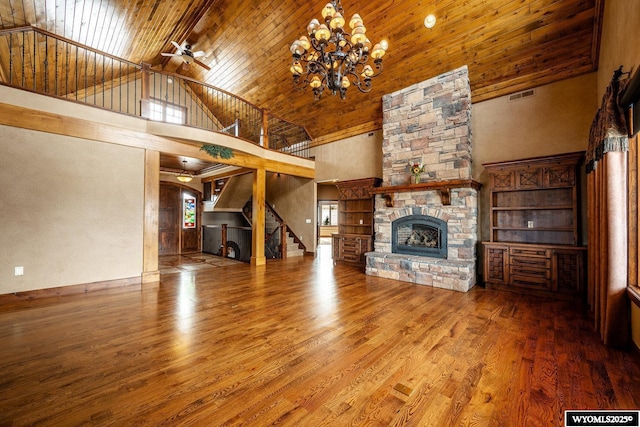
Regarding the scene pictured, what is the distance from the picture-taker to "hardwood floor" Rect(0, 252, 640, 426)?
169 cm

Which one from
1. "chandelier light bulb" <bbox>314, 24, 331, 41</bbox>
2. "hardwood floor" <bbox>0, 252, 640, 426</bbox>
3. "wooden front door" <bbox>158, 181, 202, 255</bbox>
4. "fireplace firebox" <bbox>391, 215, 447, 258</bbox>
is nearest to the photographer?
"hardwood floor" <bbox>0, 252, 640, 426</bbox>

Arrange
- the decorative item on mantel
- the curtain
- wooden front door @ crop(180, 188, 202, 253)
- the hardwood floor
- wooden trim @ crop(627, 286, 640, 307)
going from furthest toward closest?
wooden front door @ crop(180, 188, 202, 253)
the decorative item on mantel
the curtain
wooden trim @ crop(627, 286, 640, 307)
the hardwood floor

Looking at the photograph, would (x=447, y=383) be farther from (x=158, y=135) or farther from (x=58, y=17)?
(x=58, y=17)

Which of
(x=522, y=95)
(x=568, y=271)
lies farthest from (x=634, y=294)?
(x=522, y=95)

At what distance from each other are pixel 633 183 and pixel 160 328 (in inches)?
208

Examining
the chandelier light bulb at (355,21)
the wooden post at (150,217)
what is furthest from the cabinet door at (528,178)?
the wooden post at (150,217)

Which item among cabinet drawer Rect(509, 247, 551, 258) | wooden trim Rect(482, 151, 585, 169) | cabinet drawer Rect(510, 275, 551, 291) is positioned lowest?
cabinet drawer Rect(510, 275, 551, 291)

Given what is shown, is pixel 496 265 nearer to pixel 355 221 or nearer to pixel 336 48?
pixel 355 221

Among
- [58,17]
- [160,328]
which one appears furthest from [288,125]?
[160,328]

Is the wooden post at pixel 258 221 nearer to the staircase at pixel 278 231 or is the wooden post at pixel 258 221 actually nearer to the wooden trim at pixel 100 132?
the wooden trim at pixel 100 132

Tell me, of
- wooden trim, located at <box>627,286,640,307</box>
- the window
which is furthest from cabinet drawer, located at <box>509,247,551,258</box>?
the window

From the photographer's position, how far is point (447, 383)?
6.56ft

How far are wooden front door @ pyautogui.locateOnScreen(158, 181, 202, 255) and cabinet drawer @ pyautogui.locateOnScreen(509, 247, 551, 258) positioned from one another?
985 centimetres

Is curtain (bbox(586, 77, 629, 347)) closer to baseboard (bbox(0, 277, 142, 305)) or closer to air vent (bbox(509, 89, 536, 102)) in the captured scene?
air vent (bbox(509, 89, 536, 102))
